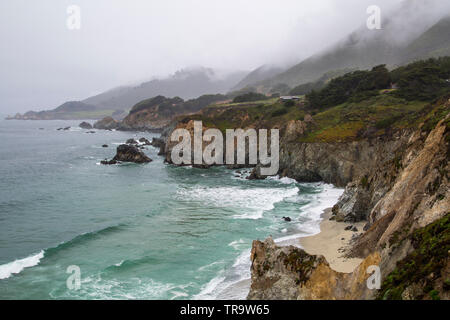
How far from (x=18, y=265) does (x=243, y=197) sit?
2757 cm

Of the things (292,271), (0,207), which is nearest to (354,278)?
(292,271)

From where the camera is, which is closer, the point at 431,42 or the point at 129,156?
the point at 129,156

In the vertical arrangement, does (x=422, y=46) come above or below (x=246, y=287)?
above

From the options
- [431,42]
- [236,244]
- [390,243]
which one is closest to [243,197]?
[236,244]

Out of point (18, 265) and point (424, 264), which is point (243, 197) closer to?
point (18, 265)

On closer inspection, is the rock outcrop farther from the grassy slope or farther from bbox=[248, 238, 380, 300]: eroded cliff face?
bbox=[248, 238, 380, 300]: eroded cliff face

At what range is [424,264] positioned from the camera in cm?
1103

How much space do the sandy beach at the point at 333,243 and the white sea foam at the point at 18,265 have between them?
Result: 20.7m

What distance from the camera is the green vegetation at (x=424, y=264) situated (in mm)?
10047

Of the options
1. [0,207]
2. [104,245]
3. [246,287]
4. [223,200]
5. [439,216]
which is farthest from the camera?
[223,200]

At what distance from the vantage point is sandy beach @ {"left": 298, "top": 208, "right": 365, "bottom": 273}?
2131 cm
